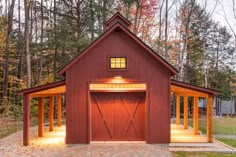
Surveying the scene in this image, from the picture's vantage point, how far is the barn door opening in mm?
13297

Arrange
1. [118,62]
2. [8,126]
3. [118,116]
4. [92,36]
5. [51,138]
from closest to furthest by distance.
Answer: [118,62] → [118,116] → [51,138] → [8,126] → [92,36]

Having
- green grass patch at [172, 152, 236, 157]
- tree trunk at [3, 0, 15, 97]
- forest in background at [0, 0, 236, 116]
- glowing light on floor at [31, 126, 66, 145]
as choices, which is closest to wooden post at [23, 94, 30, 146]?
glowing light on floor at [31, 126, 66, 145]

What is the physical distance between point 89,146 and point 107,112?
189cm

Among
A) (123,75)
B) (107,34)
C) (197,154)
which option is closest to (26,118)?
(123,75)

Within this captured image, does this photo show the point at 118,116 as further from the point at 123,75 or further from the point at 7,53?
the point at 7,53

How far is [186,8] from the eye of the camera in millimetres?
28938

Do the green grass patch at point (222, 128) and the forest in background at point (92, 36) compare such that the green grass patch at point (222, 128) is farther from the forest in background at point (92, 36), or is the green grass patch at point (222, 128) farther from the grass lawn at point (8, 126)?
the grass lawn at point (8, 126)

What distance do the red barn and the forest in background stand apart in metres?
7.95

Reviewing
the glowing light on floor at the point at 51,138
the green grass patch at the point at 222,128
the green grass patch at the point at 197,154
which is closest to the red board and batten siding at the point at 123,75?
the glowing light on floor at the point at 51,138

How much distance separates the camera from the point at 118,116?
525 inches

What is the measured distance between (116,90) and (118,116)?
1.16 m

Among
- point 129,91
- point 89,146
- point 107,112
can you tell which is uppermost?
point 129,91

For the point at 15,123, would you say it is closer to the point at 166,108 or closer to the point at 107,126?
the point at 107,126

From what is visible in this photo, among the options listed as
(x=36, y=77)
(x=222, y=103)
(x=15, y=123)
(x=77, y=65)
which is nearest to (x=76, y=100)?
(x=77, y=65)
